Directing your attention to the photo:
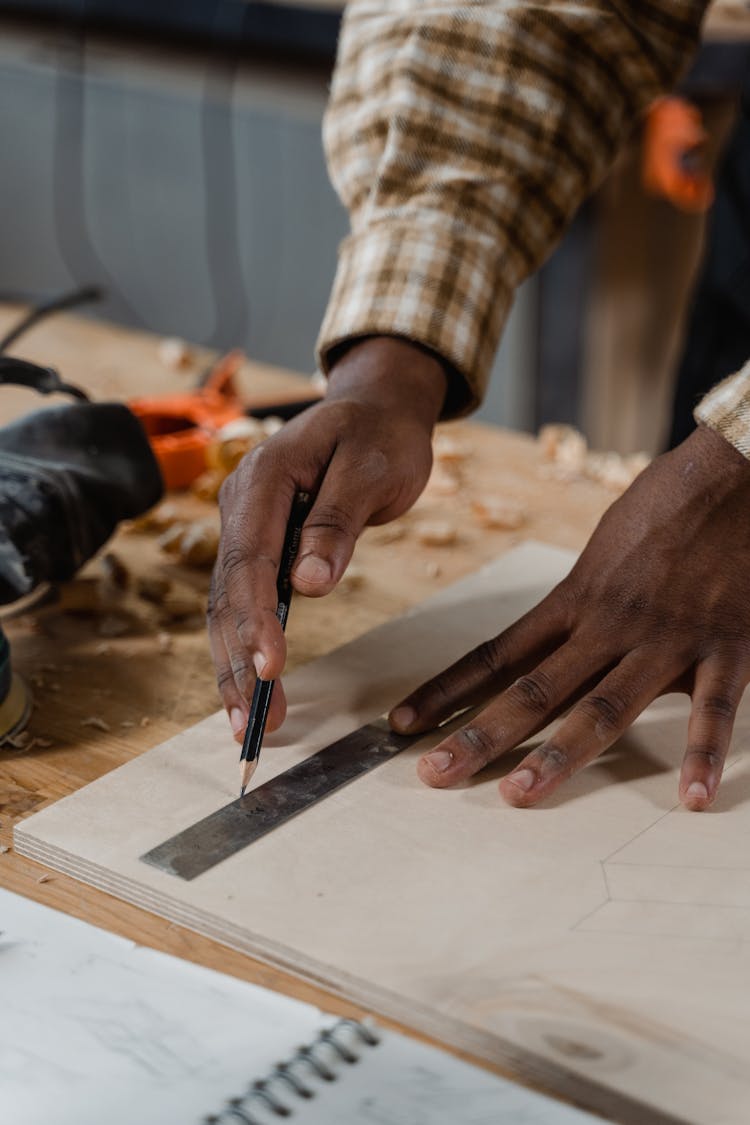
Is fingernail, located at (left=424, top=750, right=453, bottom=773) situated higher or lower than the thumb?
lower

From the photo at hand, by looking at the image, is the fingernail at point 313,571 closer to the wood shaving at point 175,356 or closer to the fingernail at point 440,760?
the fingernail at point 440,760

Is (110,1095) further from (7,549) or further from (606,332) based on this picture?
(606,332)

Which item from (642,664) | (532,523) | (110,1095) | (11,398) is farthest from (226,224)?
(110,1095)

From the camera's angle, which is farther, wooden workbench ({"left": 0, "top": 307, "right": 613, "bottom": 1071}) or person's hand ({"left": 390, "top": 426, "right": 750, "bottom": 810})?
person's hand ({"left": 390, "top": 426, "right": 750, "bottom": 810})

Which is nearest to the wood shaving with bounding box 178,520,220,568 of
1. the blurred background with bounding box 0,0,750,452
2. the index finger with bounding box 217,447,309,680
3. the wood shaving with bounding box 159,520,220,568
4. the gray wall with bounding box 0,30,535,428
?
the wood shaving with bounding box 159,520,220,568

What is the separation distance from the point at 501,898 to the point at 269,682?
0.72ft

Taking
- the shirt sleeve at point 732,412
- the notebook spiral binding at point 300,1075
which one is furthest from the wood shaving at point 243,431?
the notebook spiral binding at point 300,1075

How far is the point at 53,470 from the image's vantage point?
1.02 metres

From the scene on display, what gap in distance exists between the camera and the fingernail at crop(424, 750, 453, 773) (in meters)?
0.81

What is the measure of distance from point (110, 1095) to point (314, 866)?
0.19 meters

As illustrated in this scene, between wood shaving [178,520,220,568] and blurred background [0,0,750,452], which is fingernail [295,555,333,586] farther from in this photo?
blurred background [0,0,750,452]

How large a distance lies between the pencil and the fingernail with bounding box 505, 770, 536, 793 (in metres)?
0.16

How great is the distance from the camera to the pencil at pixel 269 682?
81cm

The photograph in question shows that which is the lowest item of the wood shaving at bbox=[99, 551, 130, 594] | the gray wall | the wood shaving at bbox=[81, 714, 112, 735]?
the gray wall
